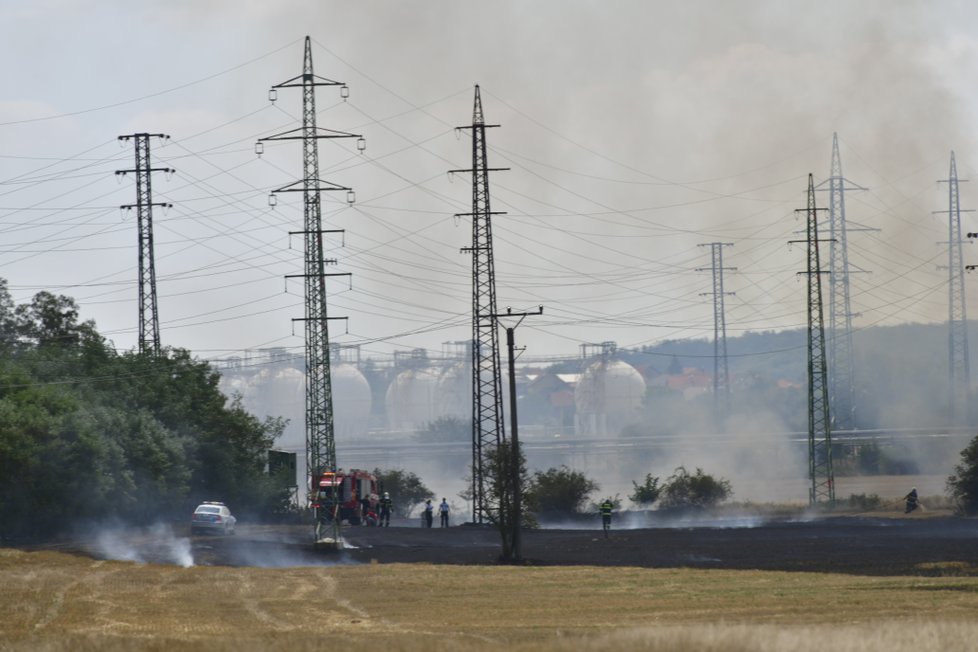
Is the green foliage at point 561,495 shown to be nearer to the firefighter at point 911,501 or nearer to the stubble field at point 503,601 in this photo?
the firefighter at point 911,501

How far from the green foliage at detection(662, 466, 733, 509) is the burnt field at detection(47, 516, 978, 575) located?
750 inches

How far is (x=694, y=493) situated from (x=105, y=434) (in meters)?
39.0

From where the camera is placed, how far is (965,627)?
27141 millimetres

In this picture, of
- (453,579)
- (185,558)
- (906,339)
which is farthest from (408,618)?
(906,339)

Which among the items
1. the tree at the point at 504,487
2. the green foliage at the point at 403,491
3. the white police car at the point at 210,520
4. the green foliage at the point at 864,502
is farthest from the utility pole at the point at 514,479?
the green foliage at the point at 403,491

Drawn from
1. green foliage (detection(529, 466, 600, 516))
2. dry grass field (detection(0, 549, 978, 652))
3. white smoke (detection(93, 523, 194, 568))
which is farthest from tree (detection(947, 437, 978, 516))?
white smoke (detection(93, 523, 194, 568))

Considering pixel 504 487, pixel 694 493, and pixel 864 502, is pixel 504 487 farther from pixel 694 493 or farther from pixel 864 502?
pixel 694 493

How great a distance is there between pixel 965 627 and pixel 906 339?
17688cm

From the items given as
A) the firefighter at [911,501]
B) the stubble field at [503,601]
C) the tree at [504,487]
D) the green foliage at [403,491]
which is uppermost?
the tree at [504,487]

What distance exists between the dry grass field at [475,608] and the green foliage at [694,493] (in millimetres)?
47392

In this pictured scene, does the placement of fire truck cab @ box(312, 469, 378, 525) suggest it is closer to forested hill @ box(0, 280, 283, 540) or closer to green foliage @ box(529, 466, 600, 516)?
forested hill @ box(0, 280, 283, 540)

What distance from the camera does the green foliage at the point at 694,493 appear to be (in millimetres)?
94625

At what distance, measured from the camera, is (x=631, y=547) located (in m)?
58.9

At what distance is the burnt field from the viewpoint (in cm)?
4919
